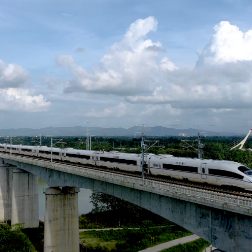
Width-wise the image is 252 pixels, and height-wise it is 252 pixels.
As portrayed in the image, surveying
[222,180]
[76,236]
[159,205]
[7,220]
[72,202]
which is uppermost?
[222,180]

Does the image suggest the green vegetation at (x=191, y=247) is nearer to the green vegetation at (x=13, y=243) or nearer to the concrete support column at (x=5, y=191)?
the green vegetation at (x=13, y=243)

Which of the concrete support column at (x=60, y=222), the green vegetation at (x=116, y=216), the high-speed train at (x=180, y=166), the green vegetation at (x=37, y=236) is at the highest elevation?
the high-speed train at (x=180, y=166)

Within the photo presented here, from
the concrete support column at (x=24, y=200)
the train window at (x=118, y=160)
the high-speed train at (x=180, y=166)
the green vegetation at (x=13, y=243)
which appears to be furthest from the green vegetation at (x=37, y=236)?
the train window at (x=118, y=160)

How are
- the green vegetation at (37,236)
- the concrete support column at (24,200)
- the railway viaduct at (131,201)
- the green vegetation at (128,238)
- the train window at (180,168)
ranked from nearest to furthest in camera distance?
the railway viaduct at (131,201)
the train window at (180,168)
the green vegetation at (128,238)
the green vegetation at (37,236)
the concrete support column at (24,200)

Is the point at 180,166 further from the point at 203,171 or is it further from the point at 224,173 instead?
the point at 224,173

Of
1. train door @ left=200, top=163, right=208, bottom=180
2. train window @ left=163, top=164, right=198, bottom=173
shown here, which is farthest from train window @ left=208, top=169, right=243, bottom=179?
train window @ left=163, top=164, right=198, bottom=173

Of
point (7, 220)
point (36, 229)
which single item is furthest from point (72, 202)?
point (7, 220)

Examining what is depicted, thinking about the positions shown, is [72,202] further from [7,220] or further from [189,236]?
[7,220]
